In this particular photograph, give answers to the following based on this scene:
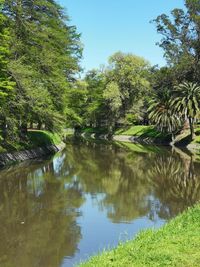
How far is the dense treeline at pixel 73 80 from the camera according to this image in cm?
3234

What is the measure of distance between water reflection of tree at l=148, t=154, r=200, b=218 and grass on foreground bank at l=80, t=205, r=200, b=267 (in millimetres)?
6431

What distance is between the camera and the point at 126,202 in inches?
816

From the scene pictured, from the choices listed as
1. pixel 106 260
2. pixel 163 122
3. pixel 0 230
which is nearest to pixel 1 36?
pixel 0 230

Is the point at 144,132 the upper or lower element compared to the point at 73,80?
lower

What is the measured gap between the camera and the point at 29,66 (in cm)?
3562

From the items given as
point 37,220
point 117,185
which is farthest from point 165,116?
point 37,220

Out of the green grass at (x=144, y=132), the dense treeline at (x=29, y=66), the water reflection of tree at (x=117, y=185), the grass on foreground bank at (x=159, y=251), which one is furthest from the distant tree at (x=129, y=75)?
the grass on foreground bank at (x=159, y=251)

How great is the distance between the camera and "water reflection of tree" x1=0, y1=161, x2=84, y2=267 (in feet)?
40.3

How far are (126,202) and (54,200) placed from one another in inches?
143

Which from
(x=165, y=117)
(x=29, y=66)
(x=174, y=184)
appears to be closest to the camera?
(x=174, y=184)

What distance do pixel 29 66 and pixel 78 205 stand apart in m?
19.0

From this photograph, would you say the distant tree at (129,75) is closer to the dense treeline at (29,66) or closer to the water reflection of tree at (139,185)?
the dense treeline at (29,66)

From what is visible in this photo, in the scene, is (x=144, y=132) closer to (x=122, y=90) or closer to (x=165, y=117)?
(x=122, y=90)

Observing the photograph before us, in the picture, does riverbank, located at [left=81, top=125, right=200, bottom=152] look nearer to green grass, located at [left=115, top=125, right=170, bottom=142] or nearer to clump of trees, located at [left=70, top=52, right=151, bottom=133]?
green grass, located at [left=115, top=125, right=170, bottom=142]
